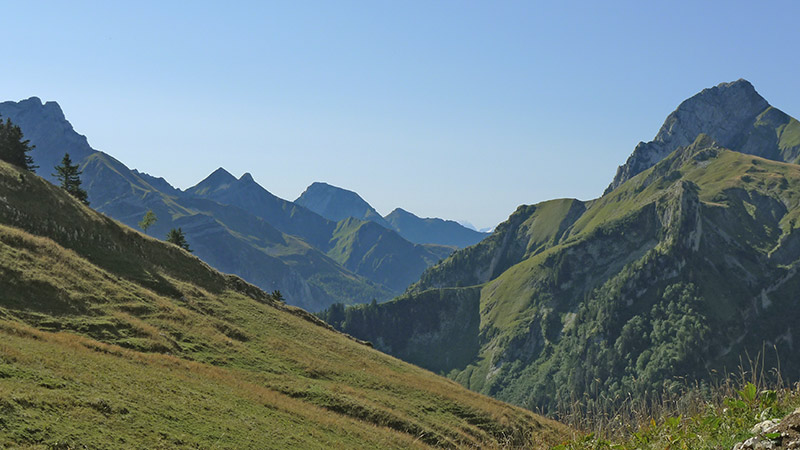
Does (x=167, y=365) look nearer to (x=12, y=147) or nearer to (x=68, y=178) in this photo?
(x=12, y=147)

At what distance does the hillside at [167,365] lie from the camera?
2536 cm

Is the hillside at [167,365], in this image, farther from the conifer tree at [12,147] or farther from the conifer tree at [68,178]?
the conifer tree at [68,178]

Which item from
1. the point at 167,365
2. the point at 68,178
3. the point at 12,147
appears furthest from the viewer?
the point at 68,178

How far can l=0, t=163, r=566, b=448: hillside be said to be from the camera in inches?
998

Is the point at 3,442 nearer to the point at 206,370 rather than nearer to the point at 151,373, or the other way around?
the point at 151,373

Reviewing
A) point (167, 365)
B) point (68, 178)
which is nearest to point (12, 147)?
point (68, 178)

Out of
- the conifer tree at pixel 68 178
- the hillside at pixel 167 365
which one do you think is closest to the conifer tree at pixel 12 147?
the hillside at pixel 167 365

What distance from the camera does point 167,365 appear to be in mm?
40312

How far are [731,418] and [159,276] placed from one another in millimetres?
65592

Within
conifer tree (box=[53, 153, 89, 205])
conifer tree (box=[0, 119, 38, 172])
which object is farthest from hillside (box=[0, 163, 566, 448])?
conifer tree (box=[53, 153, 89, 205])

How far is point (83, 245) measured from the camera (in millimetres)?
63344

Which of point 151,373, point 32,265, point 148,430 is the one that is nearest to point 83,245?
point 32,265

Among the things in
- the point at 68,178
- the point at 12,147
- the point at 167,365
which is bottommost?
the point at 167,365

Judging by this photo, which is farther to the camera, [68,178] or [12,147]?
[68,178]
